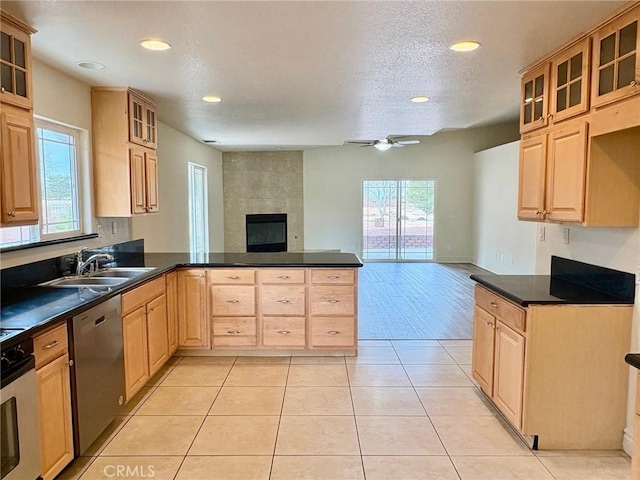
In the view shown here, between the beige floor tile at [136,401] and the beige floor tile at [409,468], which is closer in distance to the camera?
the beige floor tile at [409,468]

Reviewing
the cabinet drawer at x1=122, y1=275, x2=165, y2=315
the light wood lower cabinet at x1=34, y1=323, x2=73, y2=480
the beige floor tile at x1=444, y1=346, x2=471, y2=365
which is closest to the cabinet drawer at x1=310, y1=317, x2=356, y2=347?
the beige floor tile at x1=444, y1=346, x2=471, y2=365

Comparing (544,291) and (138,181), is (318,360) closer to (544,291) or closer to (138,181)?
(544,291)

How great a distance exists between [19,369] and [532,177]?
3193 mm

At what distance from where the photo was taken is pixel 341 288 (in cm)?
408

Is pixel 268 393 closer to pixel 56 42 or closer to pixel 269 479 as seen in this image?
pixel 269 479

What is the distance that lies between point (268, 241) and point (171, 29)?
26.4 ft

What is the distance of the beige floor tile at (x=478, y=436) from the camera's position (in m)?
2.60

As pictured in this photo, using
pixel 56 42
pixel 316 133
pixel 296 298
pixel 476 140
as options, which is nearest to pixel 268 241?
pixel 316 133

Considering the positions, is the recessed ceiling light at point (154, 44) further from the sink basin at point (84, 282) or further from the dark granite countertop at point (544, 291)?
the dark granite countertop at point (544, 291)

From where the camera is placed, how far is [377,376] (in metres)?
3.70

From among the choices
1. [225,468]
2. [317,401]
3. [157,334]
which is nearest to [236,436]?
[225,468]

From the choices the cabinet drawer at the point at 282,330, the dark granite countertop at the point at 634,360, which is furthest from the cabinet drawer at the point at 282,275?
the dark granite countertop at the point at 634,360

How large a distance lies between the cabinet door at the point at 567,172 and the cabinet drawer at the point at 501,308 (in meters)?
0.63

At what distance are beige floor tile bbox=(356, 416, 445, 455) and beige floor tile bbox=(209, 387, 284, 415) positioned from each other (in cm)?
64
